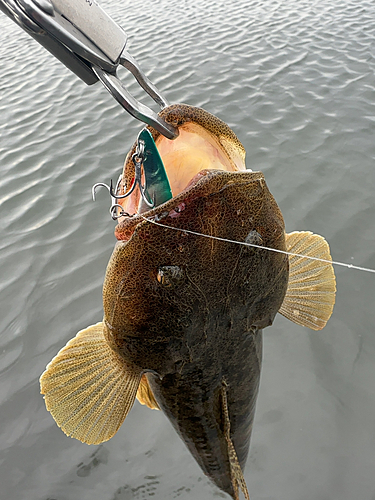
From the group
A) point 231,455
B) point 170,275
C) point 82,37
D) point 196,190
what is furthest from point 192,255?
point 231,455

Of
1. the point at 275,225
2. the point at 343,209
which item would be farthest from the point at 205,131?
the point at 343,209

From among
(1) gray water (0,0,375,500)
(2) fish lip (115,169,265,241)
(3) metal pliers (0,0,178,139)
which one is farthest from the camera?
(1) gray water (0,0,375,500)

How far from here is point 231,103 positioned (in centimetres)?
700

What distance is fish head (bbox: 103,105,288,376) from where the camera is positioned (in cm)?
138

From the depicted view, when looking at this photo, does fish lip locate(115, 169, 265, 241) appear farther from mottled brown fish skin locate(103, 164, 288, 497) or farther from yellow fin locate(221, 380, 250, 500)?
yellow fin locate(221, 380, 250, 500)

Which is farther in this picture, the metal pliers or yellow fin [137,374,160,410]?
yellow fin [137,374,160,410]

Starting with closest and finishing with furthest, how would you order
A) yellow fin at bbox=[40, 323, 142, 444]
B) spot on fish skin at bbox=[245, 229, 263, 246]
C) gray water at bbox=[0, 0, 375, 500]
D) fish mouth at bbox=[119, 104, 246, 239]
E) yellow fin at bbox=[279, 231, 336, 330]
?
spot on fish skin at bbox=[245, 229, 263, 246] → fish mouth at bbox=[119, 104, 246, 239] → yellow fin at bbox=[40, 323, 142, 444] → yellow fin at bbox=[279, 231, 336, 330] → gray water at bbox=[0, 0, 375, 500]

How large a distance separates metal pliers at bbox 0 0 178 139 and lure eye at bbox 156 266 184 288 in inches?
20.7

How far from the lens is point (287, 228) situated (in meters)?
4.34

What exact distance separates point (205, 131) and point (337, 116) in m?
5.16

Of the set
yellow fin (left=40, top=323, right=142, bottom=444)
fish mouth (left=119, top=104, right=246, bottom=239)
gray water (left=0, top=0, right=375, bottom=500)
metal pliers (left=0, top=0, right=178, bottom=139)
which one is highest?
metal pliers (left=0, top=0, right=178, bottom=139)

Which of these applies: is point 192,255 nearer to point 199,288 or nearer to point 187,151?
point 199,288

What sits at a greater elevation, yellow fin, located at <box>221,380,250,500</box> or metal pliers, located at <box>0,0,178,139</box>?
metal pliers, located at <box>0,0,178,139</box>

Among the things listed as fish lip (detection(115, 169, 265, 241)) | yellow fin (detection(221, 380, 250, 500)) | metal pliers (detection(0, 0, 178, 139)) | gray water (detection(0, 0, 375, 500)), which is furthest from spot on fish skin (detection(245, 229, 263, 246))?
gray water (detection(0, 0, 375, 500))
